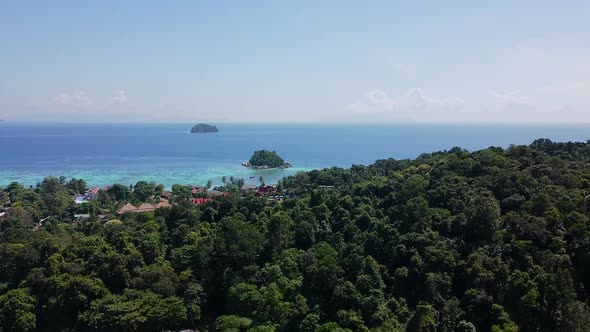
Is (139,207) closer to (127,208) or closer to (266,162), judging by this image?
(127,208)

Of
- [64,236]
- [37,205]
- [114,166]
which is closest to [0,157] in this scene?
[114,166]

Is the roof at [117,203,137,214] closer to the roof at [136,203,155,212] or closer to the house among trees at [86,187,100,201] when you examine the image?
the roof at [136,203,155,212]

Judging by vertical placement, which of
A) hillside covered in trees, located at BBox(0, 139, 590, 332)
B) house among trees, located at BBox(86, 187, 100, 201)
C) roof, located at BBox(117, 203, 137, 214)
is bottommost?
house among trees, located at BBox(86, 187, 100, 201)

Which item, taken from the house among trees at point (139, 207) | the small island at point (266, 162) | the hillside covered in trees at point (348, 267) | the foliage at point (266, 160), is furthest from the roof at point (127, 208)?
the foliage at point (266, 160)

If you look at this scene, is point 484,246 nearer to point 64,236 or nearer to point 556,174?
point 556,174

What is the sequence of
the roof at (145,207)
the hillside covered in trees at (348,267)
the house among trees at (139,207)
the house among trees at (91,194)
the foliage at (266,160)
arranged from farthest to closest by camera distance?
the foliage at (266,160) < the house among trees at (91,194) < the roof at (145,207) < the house among trees at (139,207) < the hillside covered in trees at (348,267)

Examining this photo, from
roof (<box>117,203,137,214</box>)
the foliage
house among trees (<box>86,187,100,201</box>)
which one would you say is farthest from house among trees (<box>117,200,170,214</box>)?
the foliage

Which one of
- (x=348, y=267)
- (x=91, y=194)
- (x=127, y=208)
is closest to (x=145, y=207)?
(x=127, y=208)

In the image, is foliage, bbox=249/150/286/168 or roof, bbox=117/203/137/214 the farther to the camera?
foliage, bbox=249/150/286/168

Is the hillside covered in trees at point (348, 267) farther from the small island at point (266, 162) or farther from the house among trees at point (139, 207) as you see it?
the small island at point (266, 162)
